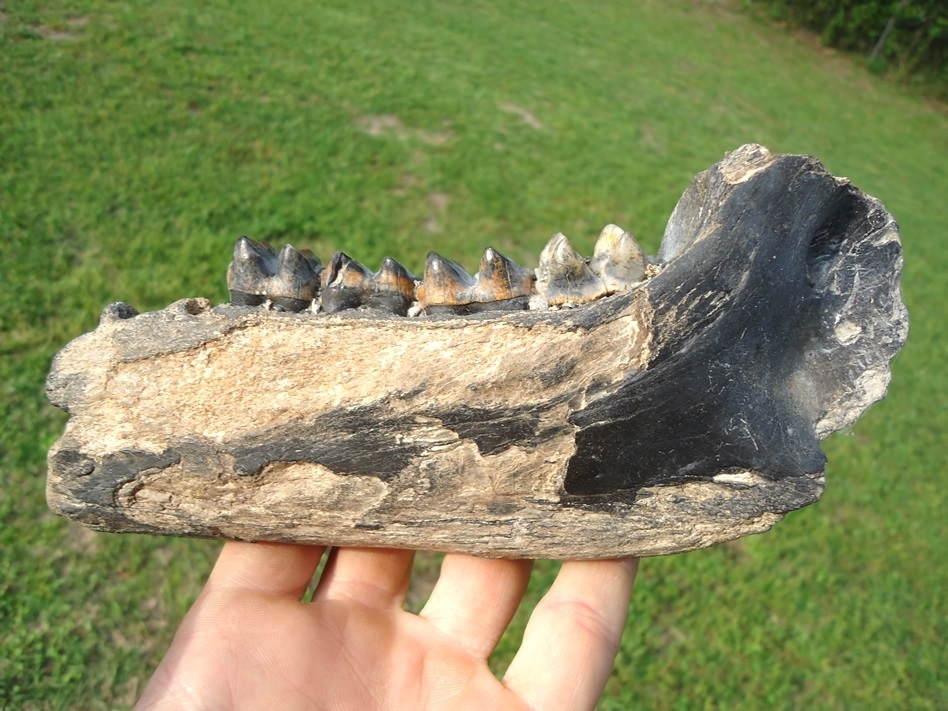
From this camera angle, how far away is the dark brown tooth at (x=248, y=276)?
189 centimetres

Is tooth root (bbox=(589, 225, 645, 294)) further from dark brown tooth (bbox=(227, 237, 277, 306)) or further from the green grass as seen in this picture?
the green grass

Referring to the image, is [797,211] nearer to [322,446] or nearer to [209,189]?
[322,446]

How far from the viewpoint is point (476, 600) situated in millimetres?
2379

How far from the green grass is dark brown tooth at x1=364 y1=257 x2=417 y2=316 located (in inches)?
69.5

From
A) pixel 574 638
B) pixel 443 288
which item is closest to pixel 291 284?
pixel 443 288

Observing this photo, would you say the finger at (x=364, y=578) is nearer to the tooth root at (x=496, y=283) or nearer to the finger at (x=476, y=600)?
the finger at (x=476, y=600)

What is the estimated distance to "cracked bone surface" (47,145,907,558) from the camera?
5.45 feet

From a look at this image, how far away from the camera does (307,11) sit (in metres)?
7.38

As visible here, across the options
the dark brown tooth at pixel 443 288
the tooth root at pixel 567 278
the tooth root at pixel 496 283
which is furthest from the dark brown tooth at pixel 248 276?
the tooth root at pixel 567 278

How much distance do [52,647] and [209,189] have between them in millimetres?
2929

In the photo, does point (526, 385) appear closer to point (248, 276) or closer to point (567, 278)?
point (567, 278)

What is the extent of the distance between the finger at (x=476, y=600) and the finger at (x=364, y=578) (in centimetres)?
14

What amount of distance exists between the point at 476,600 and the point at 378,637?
1.16 feet

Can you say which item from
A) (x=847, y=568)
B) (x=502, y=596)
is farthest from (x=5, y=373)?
(x=847, y=568)
